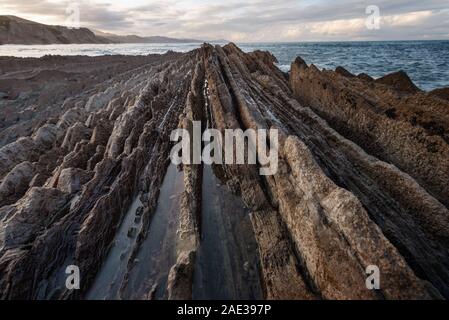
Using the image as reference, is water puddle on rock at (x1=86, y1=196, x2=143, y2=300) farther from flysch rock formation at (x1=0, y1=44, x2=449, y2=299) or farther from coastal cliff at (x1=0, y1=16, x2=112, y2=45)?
coastal cliff at (x1=0, y1=16, x2=112, y2=45)

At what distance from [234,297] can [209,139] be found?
5349 mm

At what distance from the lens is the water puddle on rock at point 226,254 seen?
391 centimetres

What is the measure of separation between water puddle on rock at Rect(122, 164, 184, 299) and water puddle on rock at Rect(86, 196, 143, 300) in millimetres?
162

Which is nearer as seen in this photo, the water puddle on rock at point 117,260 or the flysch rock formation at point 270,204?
the flysch rock formation at point 270,204

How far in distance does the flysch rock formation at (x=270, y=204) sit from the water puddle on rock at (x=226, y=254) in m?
0.04

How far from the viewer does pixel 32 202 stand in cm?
511

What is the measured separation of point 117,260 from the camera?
14.7 feet

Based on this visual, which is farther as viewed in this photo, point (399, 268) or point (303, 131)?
point (303, 131)

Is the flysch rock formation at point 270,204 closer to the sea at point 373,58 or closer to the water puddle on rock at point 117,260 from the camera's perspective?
the water puddle on rock at point 117,260

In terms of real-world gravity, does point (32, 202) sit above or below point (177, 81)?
below

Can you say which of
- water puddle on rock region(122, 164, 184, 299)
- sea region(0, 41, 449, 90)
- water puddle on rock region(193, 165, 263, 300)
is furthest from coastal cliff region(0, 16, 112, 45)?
water puddle on rock region(193, 165, 263, 300)

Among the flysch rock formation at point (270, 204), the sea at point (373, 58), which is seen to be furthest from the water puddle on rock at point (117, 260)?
the sea at point (373, 58)
